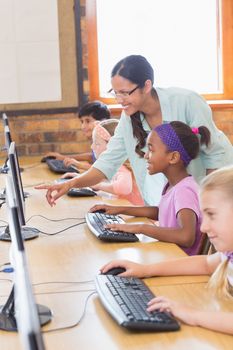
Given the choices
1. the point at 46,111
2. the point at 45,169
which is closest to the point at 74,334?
the point at 45,169

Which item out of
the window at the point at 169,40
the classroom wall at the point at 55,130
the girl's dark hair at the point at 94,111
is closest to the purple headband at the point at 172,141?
the girl's dark hair at the point at 94,111

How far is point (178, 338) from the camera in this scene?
1378 millimetres

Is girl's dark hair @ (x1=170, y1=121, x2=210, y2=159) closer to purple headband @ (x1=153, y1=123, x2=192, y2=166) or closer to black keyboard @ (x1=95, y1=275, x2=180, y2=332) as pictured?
purple headband @ (x1=153, y1=123, x2=192, y2=166)

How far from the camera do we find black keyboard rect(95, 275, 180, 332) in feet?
4.61

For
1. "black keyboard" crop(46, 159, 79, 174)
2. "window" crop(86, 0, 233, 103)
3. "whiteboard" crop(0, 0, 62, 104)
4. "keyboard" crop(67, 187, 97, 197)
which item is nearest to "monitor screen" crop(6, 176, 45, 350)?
"keyboard" crop(67, 187, 97, 197)

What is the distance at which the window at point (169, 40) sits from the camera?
446 cm

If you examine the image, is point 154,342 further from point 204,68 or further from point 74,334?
point 204,68

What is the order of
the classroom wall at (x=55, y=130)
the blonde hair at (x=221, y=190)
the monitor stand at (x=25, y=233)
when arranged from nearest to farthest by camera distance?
the blonde hair at (x=221, y=190), the monitor stand at (x=25, y=233), the classroom wall at (x=55, y=130)

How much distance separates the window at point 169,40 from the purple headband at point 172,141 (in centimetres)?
221

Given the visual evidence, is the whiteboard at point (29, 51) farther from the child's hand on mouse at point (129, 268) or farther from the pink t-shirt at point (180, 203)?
the child's hand on mouse at point (129, 268)

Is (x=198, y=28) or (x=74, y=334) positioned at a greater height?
(x=198, y=28)

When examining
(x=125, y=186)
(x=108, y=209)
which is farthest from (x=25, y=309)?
(x=125, y=186)

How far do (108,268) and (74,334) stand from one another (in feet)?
1.22

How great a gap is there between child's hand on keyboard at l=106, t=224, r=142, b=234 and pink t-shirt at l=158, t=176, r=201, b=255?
142 millimetres
